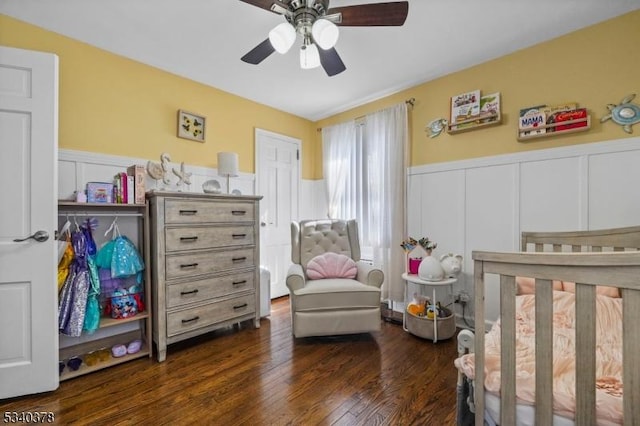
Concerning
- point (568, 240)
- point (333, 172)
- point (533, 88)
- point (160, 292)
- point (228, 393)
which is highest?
point (533, 88)

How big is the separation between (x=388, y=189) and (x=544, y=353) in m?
2.30

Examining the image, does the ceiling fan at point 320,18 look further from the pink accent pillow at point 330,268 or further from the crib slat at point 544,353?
the pink accent pillow at point 330,268

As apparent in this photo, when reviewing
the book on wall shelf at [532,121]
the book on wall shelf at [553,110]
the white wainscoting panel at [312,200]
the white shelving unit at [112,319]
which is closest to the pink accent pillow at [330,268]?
the white wainscoting panel at [312,200]

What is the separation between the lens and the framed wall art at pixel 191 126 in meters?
2.69

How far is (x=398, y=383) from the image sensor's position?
1759 mm

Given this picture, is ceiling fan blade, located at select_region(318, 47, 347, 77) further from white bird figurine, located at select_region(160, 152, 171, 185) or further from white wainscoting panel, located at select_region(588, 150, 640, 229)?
white wainscoting panel, located at select_region(588, 150, 640, 229)

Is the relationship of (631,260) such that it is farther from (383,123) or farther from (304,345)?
(383,123)

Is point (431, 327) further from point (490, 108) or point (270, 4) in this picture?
point (270, 4)

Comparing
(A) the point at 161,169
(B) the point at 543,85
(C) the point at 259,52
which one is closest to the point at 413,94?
(B) the point at 543,85

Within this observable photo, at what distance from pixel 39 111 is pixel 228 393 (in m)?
2.02

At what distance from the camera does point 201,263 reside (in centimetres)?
227

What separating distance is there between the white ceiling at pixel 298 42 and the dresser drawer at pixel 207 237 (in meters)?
1.50

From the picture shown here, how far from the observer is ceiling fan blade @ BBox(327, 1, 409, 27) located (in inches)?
54.7

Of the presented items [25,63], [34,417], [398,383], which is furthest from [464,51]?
[34,417]
